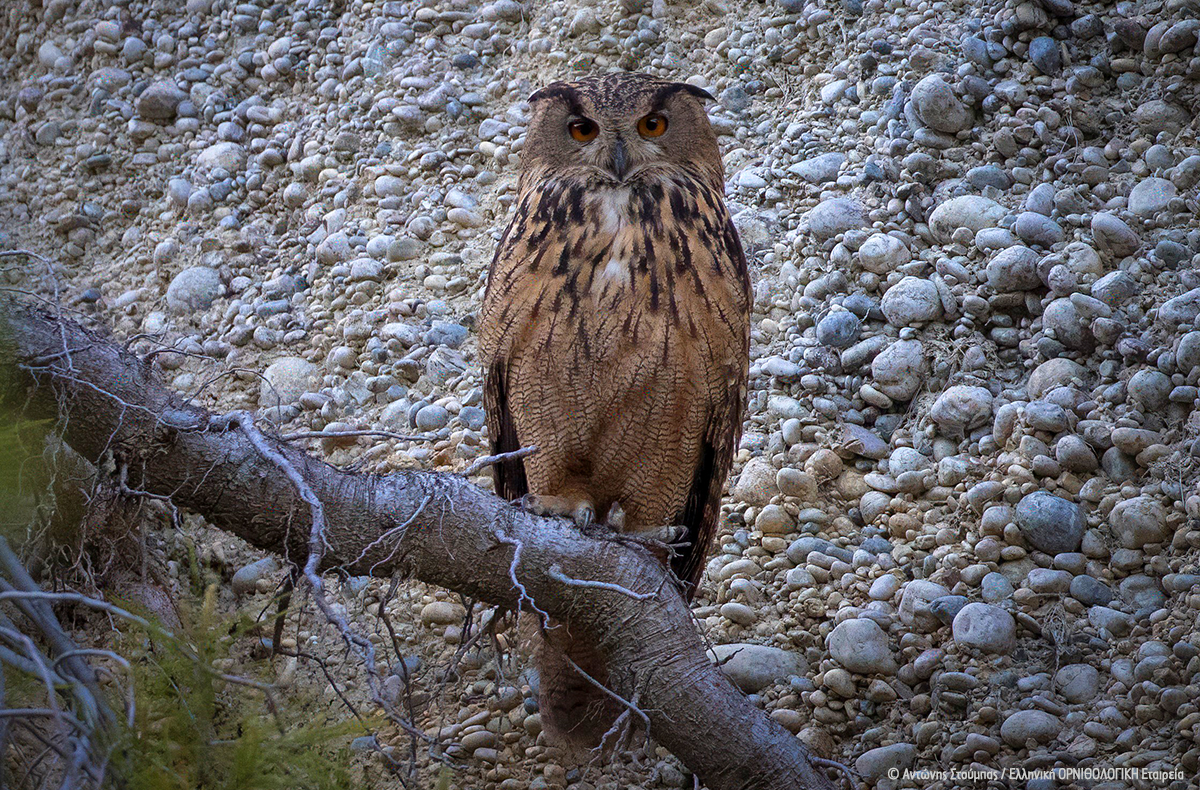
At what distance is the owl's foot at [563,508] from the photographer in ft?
8.68

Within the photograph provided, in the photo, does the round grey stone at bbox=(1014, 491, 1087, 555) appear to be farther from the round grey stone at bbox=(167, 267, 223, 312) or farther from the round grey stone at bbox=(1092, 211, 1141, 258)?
the round grey stone at bbox=(167, 267, 223, 312)

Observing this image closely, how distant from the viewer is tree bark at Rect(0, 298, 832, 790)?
2102 millimetres

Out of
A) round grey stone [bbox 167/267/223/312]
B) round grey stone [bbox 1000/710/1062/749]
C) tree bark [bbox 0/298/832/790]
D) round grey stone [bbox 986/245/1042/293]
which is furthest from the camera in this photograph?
round grey stone [bbox 167/267/223/312]

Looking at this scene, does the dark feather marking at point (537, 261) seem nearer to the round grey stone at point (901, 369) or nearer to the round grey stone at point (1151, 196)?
the round grey stone at point (901, 369)

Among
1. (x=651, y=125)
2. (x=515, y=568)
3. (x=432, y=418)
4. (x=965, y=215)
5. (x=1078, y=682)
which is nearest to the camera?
(x=515, y=568)

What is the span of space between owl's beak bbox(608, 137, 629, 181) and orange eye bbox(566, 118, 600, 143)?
0.27ft

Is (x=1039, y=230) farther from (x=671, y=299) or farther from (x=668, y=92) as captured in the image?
(x=671, y=299)

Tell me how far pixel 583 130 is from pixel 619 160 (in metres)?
0.16

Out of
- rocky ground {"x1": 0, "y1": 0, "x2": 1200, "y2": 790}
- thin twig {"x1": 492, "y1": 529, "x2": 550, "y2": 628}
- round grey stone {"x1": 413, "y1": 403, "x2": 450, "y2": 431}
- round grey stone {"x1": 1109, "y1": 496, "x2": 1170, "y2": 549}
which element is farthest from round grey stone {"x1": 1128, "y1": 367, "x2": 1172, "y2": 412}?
round grey stone {"x1": 413, "y1": 403, "x2": 450, "y2": 431}

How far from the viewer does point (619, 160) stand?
2660 millimetres

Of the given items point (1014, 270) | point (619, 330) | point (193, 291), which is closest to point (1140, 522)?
point (1014, 270)

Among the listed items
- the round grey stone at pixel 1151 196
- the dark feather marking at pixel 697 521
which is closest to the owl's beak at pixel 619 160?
the dark feather marking at pixel 697 521

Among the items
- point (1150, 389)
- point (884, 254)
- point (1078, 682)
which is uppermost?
point (884, 254)

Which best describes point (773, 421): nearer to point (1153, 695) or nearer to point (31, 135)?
point (1153, 695)
